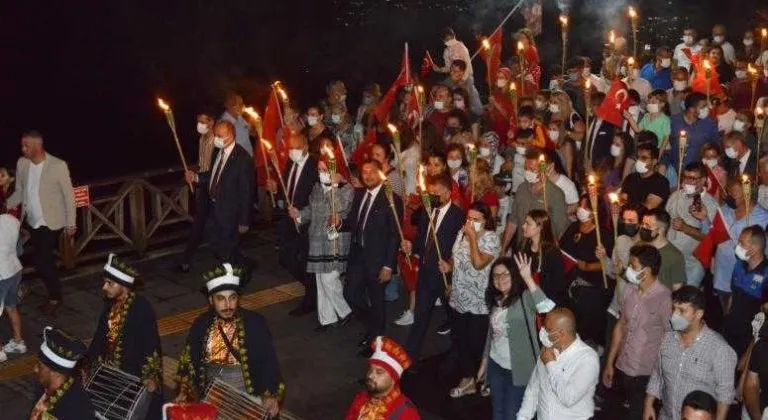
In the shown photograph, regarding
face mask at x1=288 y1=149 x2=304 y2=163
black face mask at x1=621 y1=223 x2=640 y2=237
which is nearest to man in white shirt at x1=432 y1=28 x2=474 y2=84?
face mask at x1=288 y1=149 x2=304 y2=163

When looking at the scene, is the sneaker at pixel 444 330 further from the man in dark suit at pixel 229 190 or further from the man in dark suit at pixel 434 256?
the man in dark suit at pixel 229 190

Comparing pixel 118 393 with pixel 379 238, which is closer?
pixel 118 393

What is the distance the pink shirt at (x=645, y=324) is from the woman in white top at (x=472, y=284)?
1.40m

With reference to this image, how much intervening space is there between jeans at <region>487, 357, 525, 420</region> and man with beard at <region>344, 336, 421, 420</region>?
6.27 feet

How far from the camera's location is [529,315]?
855 cm

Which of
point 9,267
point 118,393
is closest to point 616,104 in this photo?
point 9,267

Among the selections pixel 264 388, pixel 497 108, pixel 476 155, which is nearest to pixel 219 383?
pixel 264 388

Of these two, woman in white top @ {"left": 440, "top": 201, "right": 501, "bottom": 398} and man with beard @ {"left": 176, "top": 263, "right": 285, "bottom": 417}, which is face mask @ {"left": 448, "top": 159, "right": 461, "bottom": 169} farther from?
man with beard @ {"left": 176, "top": 263, "right": 285, "bottom": 417}

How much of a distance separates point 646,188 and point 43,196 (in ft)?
20.7

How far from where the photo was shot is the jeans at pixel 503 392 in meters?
8.66

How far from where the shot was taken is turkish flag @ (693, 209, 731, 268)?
34.9ft

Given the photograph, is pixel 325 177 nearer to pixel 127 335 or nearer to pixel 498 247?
pixel 498 247

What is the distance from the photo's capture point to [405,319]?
12.1m

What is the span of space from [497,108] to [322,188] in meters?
5.02
